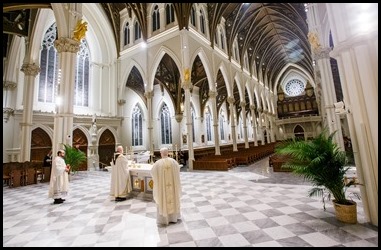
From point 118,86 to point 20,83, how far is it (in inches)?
238

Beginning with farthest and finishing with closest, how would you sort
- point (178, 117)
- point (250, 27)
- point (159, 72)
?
point (250, 27) < point (178, 117) < point (159, 72)

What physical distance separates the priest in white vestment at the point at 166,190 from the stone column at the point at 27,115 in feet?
32.4

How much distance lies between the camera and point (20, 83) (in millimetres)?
11711

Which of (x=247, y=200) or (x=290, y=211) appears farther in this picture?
(x=247, y=200)

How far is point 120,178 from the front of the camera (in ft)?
18.1

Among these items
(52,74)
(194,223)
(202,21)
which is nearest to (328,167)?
(194,223)

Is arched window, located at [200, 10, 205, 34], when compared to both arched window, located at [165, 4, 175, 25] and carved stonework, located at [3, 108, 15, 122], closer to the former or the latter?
arched window, located at [165, 4, 175, 25]

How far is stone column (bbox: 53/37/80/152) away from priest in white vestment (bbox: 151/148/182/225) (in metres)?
6.55

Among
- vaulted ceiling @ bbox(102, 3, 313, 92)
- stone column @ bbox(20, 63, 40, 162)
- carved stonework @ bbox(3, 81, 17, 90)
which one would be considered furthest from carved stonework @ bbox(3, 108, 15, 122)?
vaulted ceiling @ bbox(102, 3, 313, 92)

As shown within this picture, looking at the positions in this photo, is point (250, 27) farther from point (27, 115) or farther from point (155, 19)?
point (27, 115)

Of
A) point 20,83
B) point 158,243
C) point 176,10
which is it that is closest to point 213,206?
point 158,243

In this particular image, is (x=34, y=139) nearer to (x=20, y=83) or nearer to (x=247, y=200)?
(x=20, y=83)

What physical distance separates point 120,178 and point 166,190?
2.22m

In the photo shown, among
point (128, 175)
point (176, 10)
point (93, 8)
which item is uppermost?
point (93, 8)
